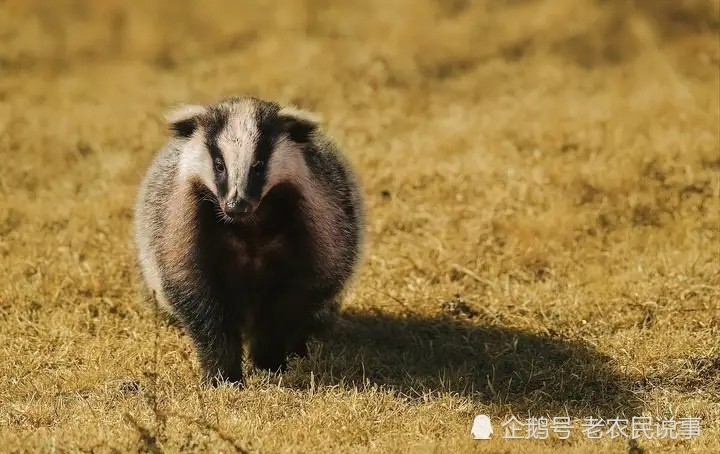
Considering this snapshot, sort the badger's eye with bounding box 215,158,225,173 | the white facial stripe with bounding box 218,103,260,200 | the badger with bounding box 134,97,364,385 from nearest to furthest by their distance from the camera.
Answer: the white facial stripe with bounding box 218,103,260,200, the badger's eye with bounding box 215,158,225,173, the badger with bounding box 134,97,364,385

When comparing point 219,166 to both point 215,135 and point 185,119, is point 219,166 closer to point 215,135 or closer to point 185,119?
point 215,135

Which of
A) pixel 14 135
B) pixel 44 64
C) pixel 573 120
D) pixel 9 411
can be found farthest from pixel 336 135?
pixel 9 411

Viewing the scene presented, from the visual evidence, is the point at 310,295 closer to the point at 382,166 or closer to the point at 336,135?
the point at 382,166

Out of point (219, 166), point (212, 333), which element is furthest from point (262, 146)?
point (212, 333)

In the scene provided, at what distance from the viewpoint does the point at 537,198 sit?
8.28 m

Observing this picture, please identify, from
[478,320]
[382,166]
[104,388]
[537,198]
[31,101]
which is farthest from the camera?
[31,101]

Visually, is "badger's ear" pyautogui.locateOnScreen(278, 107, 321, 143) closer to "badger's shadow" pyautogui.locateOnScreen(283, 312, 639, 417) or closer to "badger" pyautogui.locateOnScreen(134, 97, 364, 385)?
"badger" pyautogui.locateOnScreen(134, 97, 364, 385)

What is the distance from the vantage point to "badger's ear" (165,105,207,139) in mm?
5660

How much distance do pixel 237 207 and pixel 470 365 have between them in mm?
1838

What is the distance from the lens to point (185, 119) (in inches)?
224

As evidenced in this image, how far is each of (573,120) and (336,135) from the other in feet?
6.75

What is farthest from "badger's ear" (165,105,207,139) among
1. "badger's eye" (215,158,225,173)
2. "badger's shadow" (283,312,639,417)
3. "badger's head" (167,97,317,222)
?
"badger's shadow" (283,312,639,417)

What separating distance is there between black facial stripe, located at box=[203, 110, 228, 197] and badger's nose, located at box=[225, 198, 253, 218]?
158 mm

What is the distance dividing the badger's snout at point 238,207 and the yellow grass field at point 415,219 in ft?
2.87
